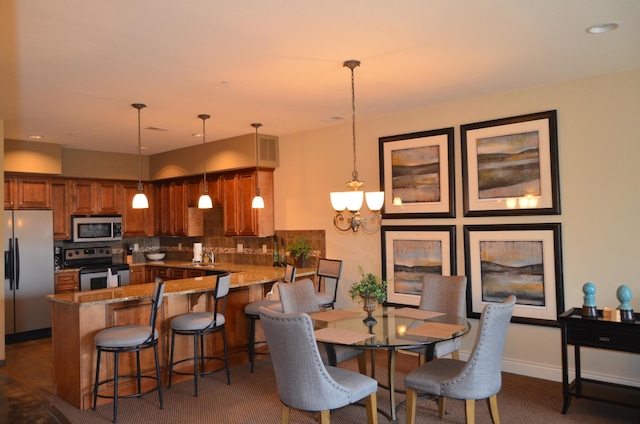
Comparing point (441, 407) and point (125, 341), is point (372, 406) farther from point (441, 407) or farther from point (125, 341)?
point (125, 341)

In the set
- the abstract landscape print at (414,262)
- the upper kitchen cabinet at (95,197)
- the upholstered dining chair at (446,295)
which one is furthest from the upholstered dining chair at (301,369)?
the upper kitchen cabinet at (95,197)

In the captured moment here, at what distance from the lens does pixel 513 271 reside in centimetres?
456

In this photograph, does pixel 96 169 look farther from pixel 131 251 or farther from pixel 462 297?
pixel 462 297

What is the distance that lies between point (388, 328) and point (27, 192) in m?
5.69

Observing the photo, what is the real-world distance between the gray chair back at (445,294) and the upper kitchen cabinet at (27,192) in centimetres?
549

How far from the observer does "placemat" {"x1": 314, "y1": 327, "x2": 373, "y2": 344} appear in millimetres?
3080

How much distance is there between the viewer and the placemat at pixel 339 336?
3080mm

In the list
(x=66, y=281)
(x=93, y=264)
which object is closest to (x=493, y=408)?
(x=66, y=281)

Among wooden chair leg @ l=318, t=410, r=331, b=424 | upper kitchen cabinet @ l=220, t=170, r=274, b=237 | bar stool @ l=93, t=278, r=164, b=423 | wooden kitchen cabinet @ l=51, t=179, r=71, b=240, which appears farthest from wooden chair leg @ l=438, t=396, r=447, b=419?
wooden kitchen cabinet @ l=51, t=179, r=71, b=240

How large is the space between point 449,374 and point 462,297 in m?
1.14

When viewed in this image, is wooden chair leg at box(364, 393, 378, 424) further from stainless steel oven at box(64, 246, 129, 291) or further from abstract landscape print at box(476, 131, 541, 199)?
stainless steel oven at box(64, 246, 129, 291)

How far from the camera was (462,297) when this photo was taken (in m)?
4.13

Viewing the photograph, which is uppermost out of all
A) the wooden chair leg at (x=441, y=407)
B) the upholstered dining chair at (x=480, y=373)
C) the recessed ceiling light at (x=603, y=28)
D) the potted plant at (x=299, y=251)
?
the recessed ceiling light at (x=603, y=28)

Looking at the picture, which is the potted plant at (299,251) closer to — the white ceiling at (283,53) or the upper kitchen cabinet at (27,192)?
the white ceiling at (283,53)
